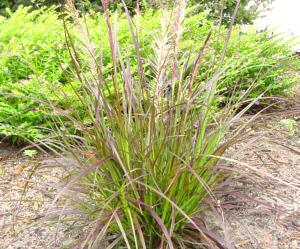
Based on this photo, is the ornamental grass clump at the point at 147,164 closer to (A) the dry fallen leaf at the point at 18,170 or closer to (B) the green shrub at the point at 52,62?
(B) the green shrub at the point at 52,62

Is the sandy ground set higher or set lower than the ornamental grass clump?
lower

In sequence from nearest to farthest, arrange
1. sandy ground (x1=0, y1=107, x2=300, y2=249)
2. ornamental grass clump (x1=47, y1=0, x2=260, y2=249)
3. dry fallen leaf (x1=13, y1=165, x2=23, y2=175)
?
ornamental grass clump (x1=47, y1=0, x2=260, y2=249) < sandy ground (x1=0, y1=107, x2=300, y2=249) < dry fallen leaf (x1=13, y1=165, x2=23, y2=175)

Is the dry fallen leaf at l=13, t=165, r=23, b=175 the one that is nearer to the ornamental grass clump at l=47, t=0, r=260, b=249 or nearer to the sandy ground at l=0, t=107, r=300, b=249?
the sandy ground at l=0, t=107, r=300, b=249

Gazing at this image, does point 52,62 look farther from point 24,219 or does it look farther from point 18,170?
point 24,219

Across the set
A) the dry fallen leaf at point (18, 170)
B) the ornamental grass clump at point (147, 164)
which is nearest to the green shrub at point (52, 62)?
the dry fallen leaf at point (18, 170)

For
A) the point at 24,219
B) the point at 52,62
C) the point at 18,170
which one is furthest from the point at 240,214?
the point at 52,62

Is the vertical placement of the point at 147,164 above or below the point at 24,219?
above

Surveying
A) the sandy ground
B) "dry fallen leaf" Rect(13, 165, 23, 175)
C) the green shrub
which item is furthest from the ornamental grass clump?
"dry fallen leaf" Rect(13, 165, 23, 175)

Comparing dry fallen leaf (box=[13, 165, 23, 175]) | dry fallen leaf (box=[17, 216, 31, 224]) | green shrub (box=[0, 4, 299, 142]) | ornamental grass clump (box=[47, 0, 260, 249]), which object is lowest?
dry fallen leaf (box=[13, 165, 23, 175])

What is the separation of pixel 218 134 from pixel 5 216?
1282mm

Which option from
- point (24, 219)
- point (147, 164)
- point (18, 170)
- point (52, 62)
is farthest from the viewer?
point (52, 62)

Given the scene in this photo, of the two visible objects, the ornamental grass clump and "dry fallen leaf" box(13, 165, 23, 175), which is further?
"dry fallen leaf" box(13, 165, 23, 175)

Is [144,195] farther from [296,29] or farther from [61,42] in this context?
[296,29]

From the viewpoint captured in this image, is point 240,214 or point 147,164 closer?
point 147,164
